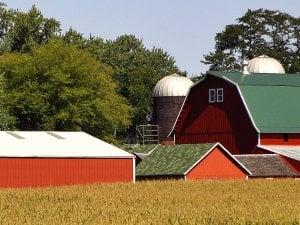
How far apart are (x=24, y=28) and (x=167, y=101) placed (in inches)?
609

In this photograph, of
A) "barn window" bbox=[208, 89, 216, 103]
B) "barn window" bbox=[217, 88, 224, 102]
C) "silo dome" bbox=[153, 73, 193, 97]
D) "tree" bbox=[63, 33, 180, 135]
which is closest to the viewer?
"barn window" bbox=[217, 88, 224, 102]

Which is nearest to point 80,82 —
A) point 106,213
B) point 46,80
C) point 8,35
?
point 46,80

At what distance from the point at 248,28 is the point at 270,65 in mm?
32579

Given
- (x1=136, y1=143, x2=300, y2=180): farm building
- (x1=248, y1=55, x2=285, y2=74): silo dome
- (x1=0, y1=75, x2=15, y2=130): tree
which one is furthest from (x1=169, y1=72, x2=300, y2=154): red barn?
(x1=0, y1=75, x2=15, y2=130): tree

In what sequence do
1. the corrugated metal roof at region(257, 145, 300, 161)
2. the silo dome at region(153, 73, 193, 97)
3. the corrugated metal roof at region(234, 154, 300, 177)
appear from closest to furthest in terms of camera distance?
the corrugated metal roof at region(234, 154, 300, 177) → the corrugated metal roof at region(257, 145, 300, 161) → the silo dome at region(153, 73, 193, 97)

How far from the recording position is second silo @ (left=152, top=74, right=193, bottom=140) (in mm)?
83812

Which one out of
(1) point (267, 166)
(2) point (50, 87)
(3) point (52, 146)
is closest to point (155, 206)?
(3) point (52, 146)

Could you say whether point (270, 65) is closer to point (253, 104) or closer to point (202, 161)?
point (253, 104)

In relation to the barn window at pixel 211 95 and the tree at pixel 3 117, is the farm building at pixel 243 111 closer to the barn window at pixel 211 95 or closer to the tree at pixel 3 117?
the barn window at pixel 211 95

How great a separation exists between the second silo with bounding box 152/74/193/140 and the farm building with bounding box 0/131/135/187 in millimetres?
30997

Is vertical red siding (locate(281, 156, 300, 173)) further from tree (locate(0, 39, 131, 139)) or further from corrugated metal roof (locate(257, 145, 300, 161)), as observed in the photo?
tree (locate(0, 39, 131, 139))

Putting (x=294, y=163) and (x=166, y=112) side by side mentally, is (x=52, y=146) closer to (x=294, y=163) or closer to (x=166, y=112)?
(x=294, y=163)

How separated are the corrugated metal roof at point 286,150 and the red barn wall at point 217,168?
187 inches

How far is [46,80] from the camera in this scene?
72.7 metres
